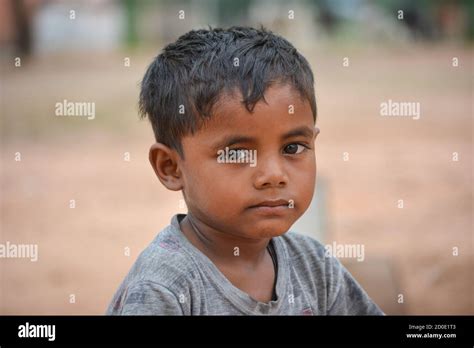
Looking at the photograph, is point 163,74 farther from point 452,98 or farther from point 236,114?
point 452,98

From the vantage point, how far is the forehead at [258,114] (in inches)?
77.4

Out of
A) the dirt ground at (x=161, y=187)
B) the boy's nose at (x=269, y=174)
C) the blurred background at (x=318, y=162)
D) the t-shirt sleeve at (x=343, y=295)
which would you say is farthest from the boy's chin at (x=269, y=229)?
the dirt ground at (x=161, y=187)

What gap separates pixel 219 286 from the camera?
2.03 meters

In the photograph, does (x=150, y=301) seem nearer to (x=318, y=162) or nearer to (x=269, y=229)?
(x=269, y=229)

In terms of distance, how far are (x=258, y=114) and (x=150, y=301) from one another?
0.56 meters

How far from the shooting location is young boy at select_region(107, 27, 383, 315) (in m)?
1.97

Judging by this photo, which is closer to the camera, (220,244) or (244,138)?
(244,138)

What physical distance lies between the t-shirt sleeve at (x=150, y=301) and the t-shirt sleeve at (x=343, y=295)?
0.57m

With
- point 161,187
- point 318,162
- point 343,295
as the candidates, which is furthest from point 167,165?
point 318,162

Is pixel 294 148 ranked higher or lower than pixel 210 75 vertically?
lower

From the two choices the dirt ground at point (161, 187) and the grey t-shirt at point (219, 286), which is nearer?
the grey t-shirt at point (219, 286)

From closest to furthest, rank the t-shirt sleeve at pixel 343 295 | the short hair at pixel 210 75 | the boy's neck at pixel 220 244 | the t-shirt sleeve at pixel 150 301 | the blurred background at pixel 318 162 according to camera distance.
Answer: the t-shirt sleeve at pixel 150 301, the short hair at pixel 210 75, the boy's neck at pixel 220 244, the t-shirt sleeve at pixel 343 295, the blurred background at pixel 318 162

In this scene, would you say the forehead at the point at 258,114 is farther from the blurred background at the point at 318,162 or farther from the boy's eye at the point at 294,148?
the blurred background at the point at 318,162

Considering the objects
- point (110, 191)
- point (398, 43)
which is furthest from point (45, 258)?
point (398, 43)
